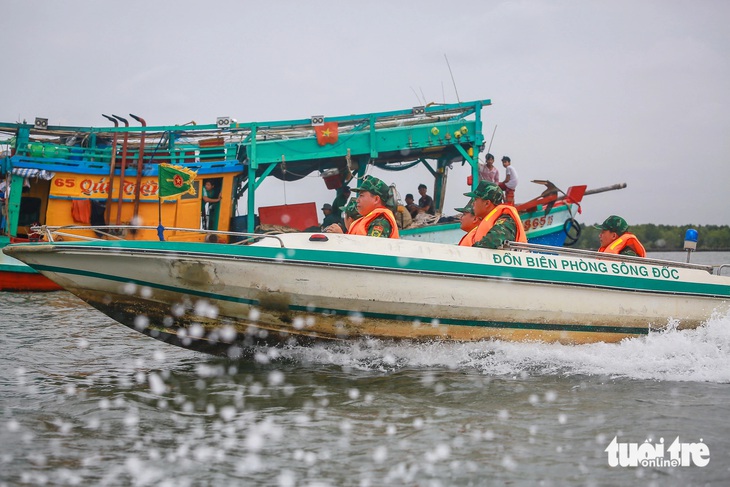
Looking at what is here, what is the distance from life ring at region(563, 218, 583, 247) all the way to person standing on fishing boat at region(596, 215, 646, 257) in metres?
8.08

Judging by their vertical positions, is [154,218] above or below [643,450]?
above

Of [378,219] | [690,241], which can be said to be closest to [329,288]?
[378,219]

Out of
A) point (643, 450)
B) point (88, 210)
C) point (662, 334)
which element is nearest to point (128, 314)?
point (643, 450)

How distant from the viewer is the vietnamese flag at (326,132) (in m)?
14.7

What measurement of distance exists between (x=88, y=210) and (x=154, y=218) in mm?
1257

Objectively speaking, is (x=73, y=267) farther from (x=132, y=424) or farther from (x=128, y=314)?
(x=132, y=424)

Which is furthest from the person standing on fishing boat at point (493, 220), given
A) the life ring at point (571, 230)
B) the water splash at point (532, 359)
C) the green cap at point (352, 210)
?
the life ring at point (571, 230)

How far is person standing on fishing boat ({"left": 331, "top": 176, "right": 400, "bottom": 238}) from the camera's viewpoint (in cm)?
684

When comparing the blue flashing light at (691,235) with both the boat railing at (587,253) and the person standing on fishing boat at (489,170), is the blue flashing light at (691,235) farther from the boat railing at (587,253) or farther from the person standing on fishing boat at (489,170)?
the person standing on fishing boat at (489,170)

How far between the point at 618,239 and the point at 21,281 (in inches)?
426

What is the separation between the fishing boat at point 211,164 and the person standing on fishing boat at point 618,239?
661 cm

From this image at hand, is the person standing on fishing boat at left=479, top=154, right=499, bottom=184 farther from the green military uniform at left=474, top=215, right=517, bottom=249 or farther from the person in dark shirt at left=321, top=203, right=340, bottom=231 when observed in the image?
the green military uniform at left=474, top=215, right=517, bottom=249

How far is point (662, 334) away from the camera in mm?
7410

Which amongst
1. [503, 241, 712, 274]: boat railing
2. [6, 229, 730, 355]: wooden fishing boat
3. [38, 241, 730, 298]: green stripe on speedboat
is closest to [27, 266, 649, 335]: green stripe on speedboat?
[6, 229, 730, 355]: wooden fishing boat
